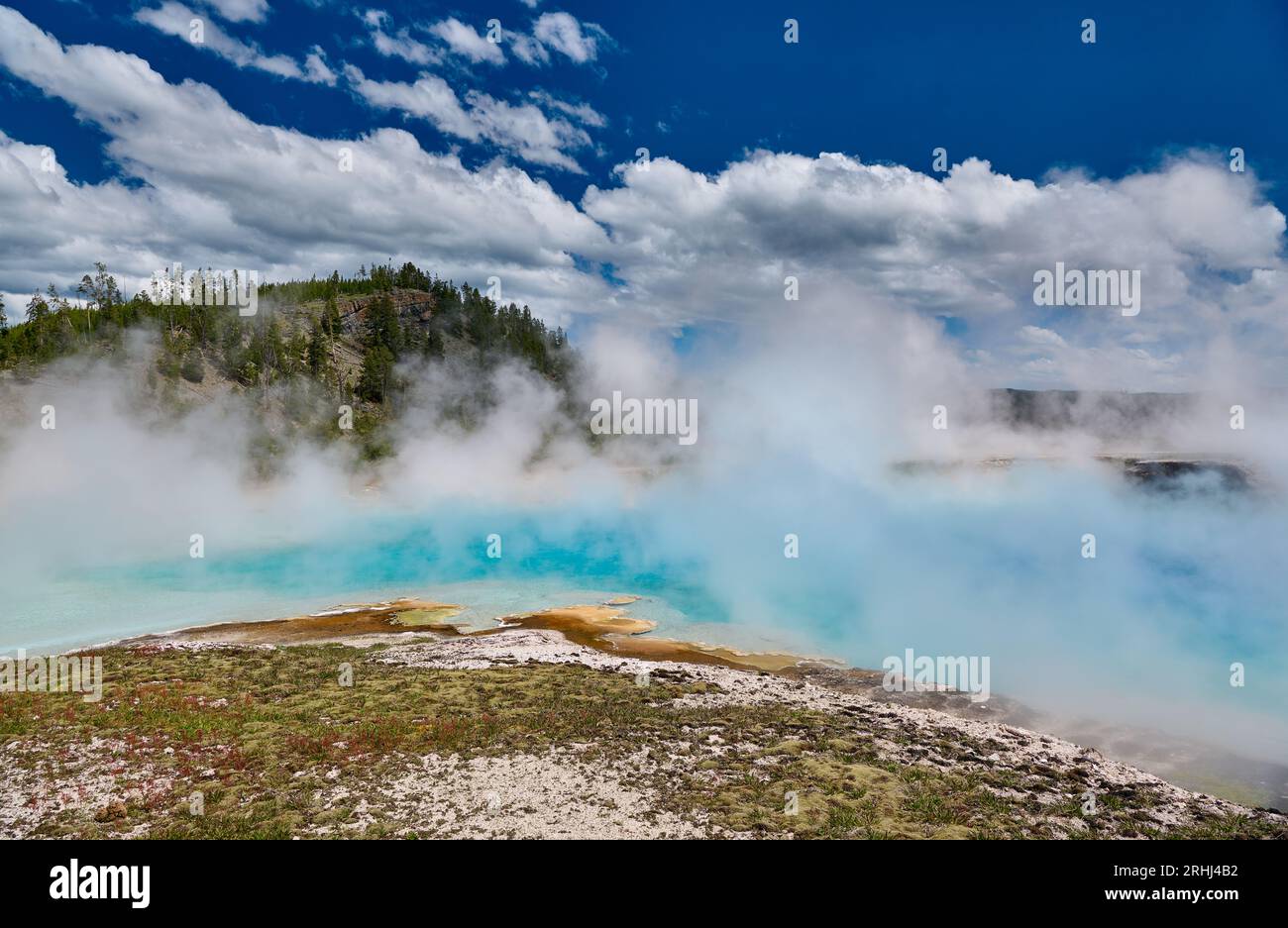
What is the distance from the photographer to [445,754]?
15.0m

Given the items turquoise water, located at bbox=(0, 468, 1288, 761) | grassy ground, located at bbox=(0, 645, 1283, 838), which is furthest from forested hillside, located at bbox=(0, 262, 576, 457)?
grassy ground, located at bbox=(0, 645, 1283, 838)

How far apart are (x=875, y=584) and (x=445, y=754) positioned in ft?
89.7

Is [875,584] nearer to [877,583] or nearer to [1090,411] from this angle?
[877,583]

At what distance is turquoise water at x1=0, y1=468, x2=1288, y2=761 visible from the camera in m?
25.3

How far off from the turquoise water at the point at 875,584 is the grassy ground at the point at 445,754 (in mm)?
8661

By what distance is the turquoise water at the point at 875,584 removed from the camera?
25328mm

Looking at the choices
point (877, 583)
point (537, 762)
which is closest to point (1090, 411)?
point (877, 583)

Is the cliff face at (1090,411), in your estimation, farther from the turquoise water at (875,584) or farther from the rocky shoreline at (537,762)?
the rocky shoreline at (537,762)

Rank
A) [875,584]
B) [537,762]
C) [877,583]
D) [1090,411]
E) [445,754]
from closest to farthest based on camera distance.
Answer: [537,762]
[445,754]
[875,584]
[877,583]
[1090,411]

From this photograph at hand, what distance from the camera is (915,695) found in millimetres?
20750

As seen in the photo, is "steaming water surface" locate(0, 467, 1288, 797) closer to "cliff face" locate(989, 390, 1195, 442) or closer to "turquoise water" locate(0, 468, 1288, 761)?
"turquoise water" locate(0, 468, 1288, 761)

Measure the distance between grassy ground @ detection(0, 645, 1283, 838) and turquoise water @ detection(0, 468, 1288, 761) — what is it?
866cm
